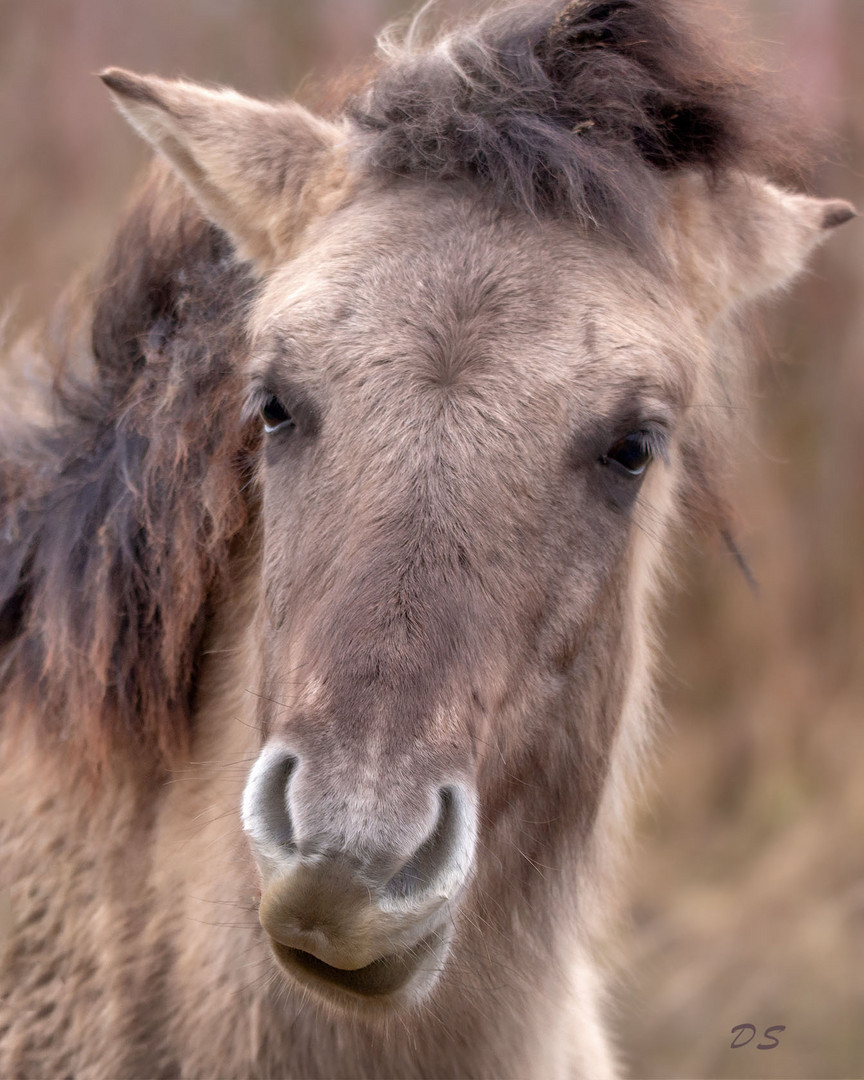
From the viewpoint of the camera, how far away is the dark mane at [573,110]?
2.28 meters

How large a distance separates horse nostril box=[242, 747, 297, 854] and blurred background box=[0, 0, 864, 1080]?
16.9ft

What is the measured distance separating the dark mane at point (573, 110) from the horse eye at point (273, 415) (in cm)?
58

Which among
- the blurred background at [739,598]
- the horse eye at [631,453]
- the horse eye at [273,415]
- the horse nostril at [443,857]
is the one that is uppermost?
the horse eye at [273,415]

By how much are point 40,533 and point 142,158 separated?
6.75 meters

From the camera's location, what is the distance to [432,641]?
186 centimetres

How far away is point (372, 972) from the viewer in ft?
5.94

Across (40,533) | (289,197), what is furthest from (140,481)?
(289,197)

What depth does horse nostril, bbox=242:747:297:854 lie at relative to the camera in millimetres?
1718

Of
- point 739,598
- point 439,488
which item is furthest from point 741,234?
point 739,598

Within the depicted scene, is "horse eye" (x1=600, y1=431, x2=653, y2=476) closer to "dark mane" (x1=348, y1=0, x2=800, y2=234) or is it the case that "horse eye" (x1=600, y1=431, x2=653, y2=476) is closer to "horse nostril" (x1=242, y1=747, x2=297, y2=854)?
"dark mane" (x1=348, y1=0, x2=800, y2=234)

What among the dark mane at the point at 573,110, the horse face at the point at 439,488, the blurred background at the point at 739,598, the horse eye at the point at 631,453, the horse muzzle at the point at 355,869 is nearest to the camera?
the horse muzzle at the point at 355,869

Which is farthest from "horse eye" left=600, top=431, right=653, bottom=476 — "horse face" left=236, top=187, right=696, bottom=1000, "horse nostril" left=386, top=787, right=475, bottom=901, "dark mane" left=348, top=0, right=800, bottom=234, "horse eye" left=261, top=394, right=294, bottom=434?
"horse nostril" left=386, top=787, right=475, bottom=901

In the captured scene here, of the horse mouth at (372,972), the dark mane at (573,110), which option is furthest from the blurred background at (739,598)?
the horse mouth at (372,972)

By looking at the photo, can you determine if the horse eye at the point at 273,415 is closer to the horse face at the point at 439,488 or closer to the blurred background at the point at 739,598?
the horse face at the point at 439,488
